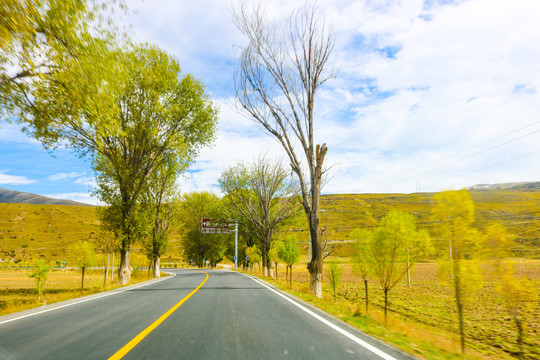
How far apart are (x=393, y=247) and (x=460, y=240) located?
5.18 metres

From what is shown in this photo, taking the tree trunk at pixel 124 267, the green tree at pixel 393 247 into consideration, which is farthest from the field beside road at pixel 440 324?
the tree trunk at pixel 124 267

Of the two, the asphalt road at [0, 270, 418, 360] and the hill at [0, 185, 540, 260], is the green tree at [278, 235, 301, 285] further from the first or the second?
the hill at [0, 185, 540, 260]

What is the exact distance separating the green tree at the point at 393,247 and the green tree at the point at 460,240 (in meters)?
4.53

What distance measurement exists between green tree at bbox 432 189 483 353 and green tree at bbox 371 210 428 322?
14.9ft

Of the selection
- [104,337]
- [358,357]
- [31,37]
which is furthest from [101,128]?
[358,357]

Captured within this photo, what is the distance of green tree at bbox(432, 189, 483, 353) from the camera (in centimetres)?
608

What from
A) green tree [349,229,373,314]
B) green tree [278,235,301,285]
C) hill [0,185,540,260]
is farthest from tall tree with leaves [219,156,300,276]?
hill [0,185,540,260]

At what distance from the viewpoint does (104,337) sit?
15.1 ft

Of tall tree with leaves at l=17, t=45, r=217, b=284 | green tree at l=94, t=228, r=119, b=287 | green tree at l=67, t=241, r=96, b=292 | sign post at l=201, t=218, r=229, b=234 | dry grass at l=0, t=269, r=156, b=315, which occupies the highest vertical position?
tall tree with leaves at l=17, t=45, r=217, b=284

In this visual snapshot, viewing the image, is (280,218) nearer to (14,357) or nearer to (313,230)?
(313,230)

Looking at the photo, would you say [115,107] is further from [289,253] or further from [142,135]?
[289,253]

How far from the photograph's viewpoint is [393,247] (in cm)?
1120

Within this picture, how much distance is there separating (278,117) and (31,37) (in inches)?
396

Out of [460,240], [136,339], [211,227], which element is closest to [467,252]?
[460,240]
